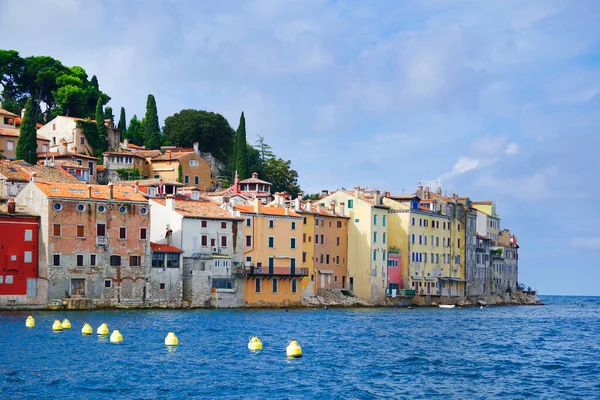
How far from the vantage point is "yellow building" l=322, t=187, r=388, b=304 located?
92.1m

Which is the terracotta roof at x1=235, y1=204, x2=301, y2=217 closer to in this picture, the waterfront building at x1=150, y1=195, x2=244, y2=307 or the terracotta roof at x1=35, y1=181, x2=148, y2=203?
the waterfront building at x1=150, y1=195, x2=244, y2=307

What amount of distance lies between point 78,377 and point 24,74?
271ft

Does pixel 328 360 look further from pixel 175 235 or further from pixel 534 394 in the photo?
pixel 175 235

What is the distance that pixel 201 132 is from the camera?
11319cm

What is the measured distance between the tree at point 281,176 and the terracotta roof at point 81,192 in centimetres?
3938

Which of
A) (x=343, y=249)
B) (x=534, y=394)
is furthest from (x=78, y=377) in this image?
(x=343, y=249)

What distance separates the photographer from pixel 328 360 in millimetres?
43125

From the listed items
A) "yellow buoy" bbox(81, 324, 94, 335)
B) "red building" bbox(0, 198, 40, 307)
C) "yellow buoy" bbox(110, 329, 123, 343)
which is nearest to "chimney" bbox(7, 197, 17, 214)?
"red building" bbox(0, 198, 40, 307)

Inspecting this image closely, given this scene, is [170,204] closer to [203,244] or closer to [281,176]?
[203,244]

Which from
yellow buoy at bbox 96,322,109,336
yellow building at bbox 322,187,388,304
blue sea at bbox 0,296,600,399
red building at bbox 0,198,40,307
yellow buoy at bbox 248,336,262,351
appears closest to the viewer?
blue sea at bbox 0,296,600,399

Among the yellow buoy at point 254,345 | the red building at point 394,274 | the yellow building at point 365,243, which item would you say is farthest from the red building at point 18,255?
the red building at point 394,274

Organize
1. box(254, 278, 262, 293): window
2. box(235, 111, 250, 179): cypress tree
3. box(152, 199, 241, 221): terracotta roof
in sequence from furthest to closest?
box(235, 111, 250, 179): cypress tree, box(254, 278, 262, 293): window, box(152, 199, 241, 221): terracotta roof

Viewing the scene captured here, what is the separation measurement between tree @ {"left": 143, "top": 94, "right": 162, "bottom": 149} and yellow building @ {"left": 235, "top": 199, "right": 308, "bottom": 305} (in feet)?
103

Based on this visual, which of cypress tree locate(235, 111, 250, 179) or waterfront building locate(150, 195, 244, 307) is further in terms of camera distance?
cypress tree locate(235, 111, 250, 179)
